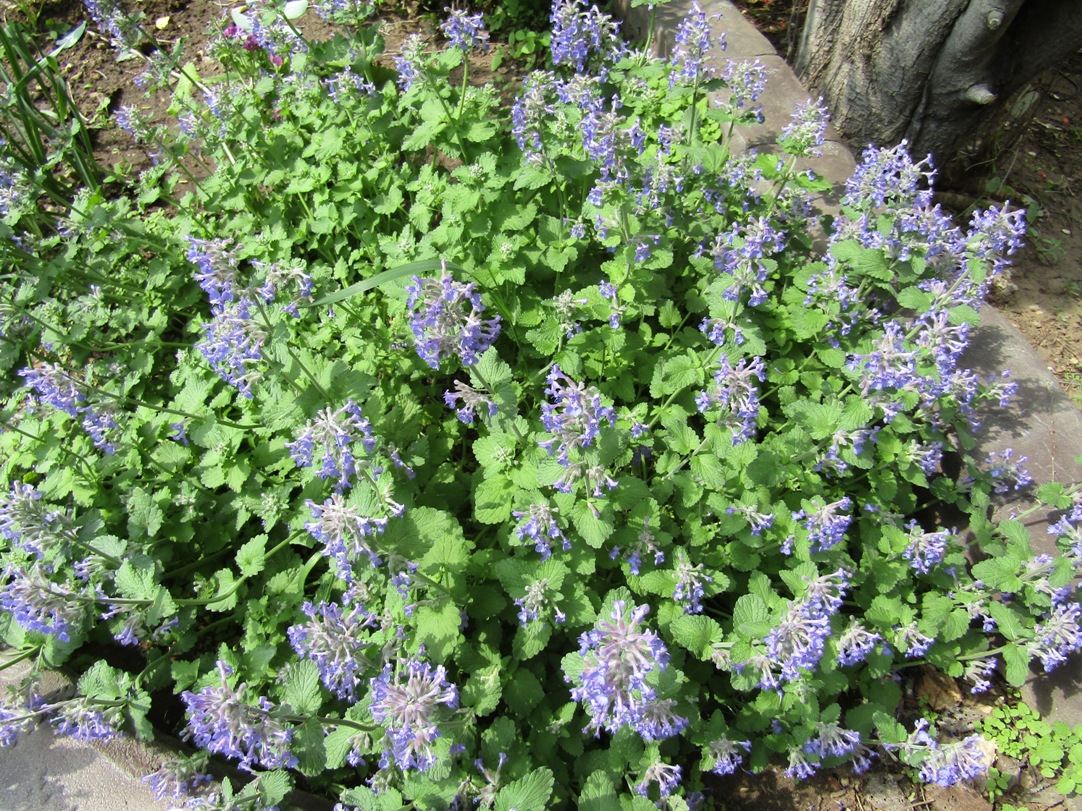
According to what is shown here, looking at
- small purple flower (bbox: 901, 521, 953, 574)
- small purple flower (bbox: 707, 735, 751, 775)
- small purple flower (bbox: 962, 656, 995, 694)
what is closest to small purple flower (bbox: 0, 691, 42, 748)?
small purple flower (bbox: 707, 735, 751, 775)

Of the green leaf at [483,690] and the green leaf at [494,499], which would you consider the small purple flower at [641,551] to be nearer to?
the green leaf at [494,499]

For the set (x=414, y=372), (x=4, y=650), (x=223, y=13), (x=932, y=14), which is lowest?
(x=4, y=650)

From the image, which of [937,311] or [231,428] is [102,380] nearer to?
[231,428]

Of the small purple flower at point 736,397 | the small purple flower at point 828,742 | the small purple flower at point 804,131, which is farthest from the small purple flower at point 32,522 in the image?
the small purple flower at point 804,131

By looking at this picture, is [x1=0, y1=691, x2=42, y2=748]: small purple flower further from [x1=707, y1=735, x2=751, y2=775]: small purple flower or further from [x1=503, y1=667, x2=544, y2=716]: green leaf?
[x1=707, y1=735, x2=751, y2=775]: small purple flower

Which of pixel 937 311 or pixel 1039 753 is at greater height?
pixel 937 311

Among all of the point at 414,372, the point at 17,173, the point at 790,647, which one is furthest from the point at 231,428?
the point at 790,647
